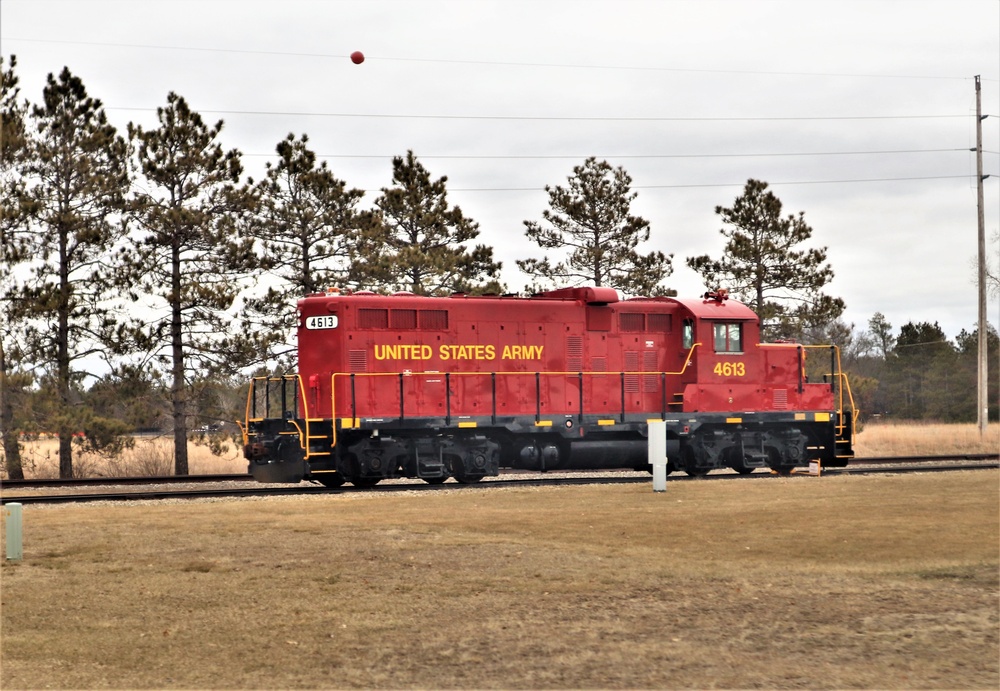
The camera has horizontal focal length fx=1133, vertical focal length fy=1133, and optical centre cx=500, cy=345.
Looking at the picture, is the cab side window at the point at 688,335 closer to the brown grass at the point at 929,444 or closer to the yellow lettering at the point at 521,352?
the yellow lettering at the point at 521,352

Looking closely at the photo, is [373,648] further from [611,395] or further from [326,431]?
[611,395]

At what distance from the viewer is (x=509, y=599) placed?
11.2 m

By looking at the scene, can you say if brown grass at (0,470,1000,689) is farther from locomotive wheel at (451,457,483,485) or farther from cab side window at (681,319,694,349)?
cab side window at (681,319,694,349)

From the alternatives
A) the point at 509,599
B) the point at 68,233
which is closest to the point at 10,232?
the point at 68,233

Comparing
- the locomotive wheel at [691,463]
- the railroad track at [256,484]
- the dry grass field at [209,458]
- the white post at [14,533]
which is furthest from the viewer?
the dry grass field at [209,458]

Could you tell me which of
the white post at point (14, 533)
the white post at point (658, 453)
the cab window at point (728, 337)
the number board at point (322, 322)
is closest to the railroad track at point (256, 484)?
the white post at point (658, 453)

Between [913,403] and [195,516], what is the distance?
216 ft

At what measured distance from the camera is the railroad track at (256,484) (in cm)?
2162

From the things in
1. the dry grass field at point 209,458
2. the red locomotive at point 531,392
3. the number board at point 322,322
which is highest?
the number board at point 322,322

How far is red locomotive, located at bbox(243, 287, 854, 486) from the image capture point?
78.1ft

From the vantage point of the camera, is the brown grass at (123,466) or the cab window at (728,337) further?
the brown grass at (123,466)

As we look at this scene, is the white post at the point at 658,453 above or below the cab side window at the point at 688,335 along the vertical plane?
below

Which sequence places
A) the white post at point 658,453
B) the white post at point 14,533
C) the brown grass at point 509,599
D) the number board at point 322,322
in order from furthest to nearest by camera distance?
the number board at point 322,322 < the white post at point 658,453 < the white post at point 14,533 < the brown grass at point 509,599

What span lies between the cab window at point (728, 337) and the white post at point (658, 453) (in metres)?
3.84
